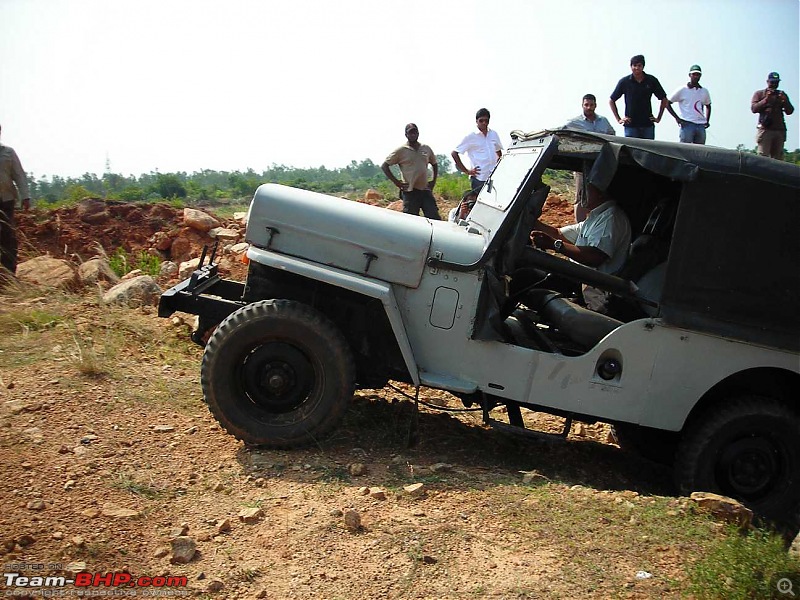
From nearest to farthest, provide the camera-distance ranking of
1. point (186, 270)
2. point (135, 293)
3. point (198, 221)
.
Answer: point (135, 293)
point (186, 270)
point (198, 221)

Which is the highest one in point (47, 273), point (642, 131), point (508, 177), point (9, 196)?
point (642, 131)

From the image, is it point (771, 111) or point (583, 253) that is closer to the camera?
point (583, 253)

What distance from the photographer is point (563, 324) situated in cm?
451

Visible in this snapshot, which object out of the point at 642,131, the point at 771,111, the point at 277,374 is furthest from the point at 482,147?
the point at 277,374

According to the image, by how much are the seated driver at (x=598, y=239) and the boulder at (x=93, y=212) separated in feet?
37.4

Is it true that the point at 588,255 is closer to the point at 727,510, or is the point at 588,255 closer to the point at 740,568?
the point at 727,510

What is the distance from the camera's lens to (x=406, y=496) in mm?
3943

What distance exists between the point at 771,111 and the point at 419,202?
4437 mm

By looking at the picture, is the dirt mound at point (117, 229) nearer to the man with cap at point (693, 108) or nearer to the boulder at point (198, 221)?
the boulder at point (198, 221)

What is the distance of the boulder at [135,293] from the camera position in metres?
7.31

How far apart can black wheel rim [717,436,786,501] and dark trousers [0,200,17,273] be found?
7.02m

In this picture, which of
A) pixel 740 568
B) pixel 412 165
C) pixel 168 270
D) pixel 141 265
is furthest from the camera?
pixel 141 265

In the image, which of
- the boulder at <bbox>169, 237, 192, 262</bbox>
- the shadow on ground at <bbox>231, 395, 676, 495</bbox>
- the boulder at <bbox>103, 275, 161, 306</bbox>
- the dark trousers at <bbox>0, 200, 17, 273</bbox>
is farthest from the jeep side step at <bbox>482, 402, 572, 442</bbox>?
the boulder at <bbox>169, 237, 192, 262</bbox>

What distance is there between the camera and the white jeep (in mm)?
4297
